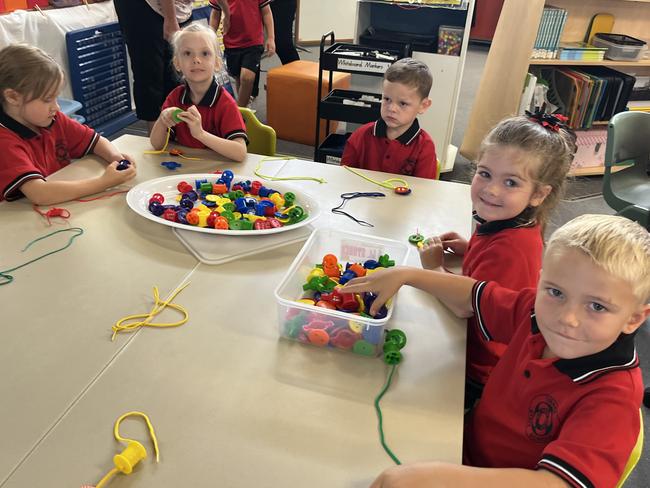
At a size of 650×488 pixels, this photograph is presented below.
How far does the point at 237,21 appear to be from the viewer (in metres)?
3.52

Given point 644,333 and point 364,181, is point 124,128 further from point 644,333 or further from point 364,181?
point 644,333

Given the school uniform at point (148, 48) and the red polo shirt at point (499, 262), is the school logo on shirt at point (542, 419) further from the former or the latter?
the school uniform at point (148, 48)

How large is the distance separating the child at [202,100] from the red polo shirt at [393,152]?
0.42 metres

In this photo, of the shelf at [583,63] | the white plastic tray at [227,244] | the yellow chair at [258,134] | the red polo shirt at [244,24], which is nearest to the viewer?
the white plastic tray at [227,244]

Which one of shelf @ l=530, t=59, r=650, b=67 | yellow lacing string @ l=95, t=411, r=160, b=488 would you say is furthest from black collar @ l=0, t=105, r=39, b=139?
shelf @ l=530, t=59, r=650, b=67

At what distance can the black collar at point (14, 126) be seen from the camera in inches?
56.2

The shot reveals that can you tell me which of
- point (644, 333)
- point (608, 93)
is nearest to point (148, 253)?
point (644, 333)

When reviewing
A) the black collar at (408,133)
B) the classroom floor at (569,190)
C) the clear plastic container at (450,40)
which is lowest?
the classroom floor at (569,190)

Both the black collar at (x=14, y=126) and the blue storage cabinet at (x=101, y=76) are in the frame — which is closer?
the black collar at (x=14, y=126)

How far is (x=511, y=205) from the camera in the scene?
3.75 ft

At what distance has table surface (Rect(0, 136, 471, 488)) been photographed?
2.32 ft

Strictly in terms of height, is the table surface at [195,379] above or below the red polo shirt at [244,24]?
below

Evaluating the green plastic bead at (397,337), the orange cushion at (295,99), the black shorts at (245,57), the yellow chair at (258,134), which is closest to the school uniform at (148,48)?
the black shorts at (245,57)

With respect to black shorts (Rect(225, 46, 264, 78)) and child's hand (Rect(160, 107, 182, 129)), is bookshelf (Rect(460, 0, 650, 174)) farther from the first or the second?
child's hand (Rect(160, 107, 182, 129))
